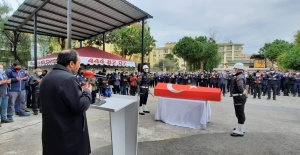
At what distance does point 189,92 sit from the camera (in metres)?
6.87

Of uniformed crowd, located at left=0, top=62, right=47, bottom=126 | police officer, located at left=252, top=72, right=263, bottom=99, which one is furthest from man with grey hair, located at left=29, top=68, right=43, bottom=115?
police officer, located at left=252, top=72, right=263, bottom=99

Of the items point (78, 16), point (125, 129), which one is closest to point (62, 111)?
point (125, 129)

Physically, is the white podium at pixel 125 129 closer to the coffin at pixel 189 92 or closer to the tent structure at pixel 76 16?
the coffin at pixel 189 92

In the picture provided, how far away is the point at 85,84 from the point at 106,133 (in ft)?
12.7

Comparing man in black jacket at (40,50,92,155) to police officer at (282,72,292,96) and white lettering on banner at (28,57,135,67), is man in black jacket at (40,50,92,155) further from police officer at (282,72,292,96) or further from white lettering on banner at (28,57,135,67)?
police officer at (282,72,292,96)

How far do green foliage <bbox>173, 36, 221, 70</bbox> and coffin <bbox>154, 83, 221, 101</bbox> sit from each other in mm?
45157

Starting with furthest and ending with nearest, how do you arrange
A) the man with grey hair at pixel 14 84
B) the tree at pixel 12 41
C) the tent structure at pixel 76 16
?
the tree at pixel 12 41 < the tent structure at pixel 76 16 < the man with grey hair at pixel 14 84

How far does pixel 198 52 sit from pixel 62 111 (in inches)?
1998

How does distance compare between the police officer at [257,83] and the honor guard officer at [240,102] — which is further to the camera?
the police officer at [257,83]

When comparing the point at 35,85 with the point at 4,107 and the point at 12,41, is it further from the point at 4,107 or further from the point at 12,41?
the point at 12,41

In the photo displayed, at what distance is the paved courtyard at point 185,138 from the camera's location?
4.96m

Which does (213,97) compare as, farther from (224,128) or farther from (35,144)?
(35,144)

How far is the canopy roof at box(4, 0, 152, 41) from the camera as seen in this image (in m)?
11.6

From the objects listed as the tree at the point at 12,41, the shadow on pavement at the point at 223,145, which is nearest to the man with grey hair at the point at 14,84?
the shadow on pavement at the point at 223,145
